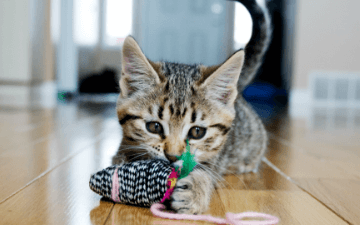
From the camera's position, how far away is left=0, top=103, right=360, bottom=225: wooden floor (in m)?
0.96

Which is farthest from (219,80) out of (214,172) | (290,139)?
(290,139)

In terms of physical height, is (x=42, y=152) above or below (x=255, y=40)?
below

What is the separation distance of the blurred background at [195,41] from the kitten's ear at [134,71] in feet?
15.2

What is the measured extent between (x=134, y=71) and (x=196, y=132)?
1.08 feet

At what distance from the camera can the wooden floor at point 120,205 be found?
96cm

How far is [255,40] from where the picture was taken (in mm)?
1787

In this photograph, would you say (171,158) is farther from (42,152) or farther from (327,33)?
(327,33)

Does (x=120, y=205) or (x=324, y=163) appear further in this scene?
(x=324, y=163)

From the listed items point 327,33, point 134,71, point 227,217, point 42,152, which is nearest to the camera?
point 227,217

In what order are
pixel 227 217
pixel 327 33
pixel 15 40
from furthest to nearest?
1. pixel 327 33
2. pixel 15 40
3. pixel 227 217

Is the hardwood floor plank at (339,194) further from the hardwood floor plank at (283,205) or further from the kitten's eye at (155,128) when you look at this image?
the kitten's eye at (155,128)

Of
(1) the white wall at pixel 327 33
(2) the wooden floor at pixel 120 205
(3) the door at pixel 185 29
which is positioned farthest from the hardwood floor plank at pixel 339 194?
(1) the white wall at pixel 327 33

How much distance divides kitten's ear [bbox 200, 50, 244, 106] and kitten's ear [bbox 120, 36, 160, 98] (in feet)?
0.62

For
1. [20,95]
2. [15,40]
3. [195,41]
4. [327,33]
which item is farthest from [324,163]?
[327,33]
